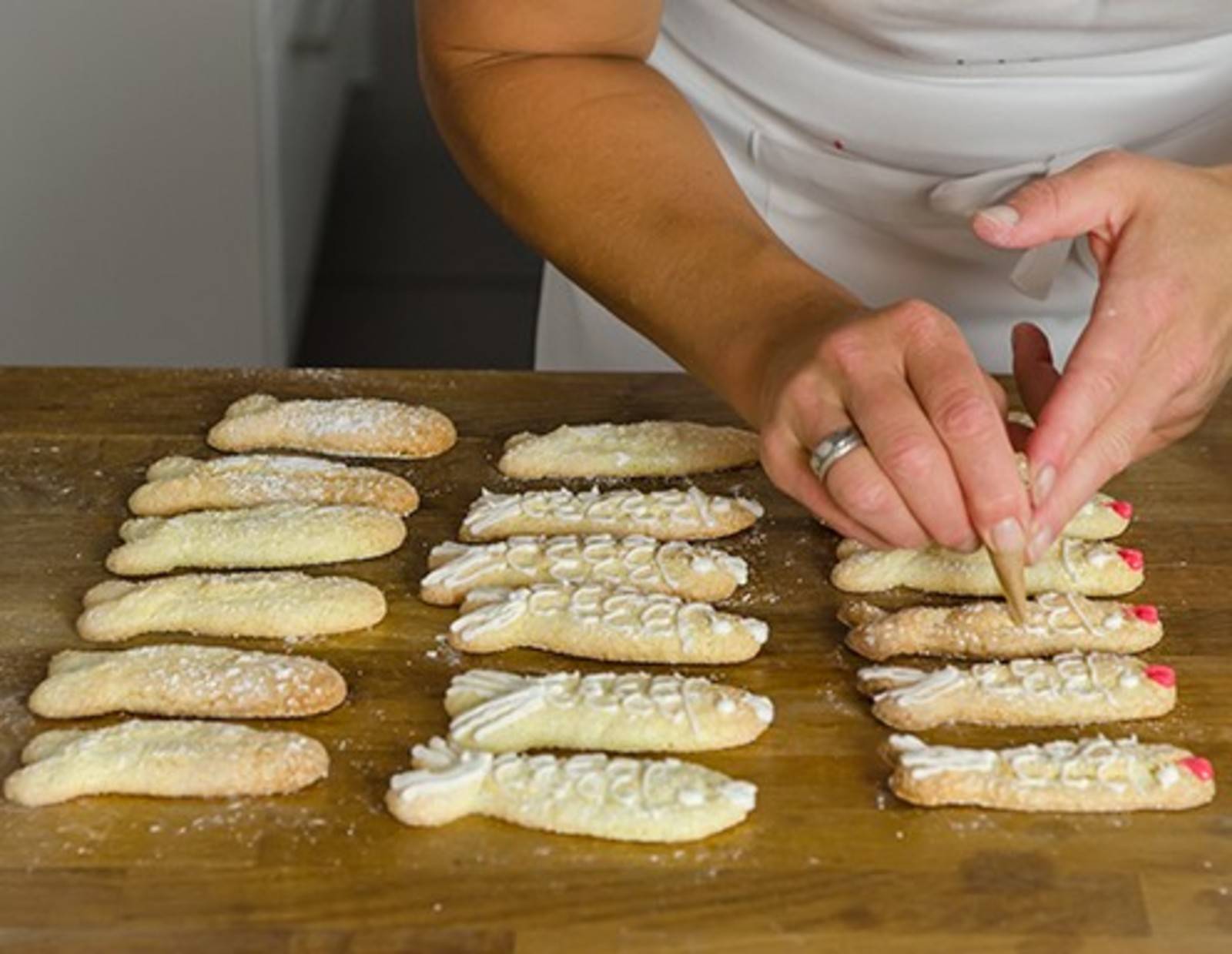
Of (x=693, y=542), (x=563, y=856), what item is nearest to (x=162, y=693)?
(x=563, y=856)

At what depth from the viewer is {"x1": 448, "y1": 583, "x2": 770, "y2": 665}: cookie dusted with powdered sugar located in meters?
1.25

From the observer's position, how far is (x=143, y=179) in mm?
2541

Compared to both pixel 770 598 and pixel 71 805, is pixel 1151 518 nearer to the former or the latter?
pixel 770 598

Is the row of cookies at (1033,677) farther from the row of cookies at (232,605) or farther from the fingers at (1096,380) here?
the row of cookies at (232,605)

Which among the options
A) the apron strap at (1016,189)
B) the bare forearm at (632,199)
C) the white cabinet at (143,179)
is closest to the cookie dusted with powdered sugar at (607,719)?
the bare forearm at (632,199)

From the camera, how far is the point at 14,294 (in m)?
2.50

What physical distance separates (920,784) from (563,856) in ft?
0.64

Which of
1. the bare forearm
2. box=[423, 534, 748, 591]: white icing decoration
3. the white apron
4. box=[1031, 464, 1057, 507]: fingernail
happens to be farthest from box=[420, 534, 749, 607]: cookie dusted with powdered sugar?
the white apron

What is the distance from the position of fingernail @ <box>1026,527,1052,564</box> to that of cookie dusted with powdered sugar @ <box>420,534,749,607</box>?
0.65ft

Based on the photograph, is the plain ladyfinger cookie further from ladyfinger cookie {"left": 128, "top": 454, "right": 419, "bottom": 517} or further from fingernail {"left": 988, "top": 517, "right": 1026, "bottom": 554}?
fingernail {"left": 988, "top": 517, "right": 1026, "bottom": 554}

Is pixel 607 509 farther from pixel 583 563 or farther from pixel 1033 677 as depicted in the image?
pixel 1033 677

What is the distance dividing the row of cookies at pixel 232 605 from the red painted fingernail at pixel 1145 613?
459mm

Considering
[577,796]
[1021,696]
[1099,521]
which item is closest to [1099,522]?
[1099,521]

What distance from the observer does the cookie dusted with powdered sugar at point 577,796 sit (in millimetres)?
1098
